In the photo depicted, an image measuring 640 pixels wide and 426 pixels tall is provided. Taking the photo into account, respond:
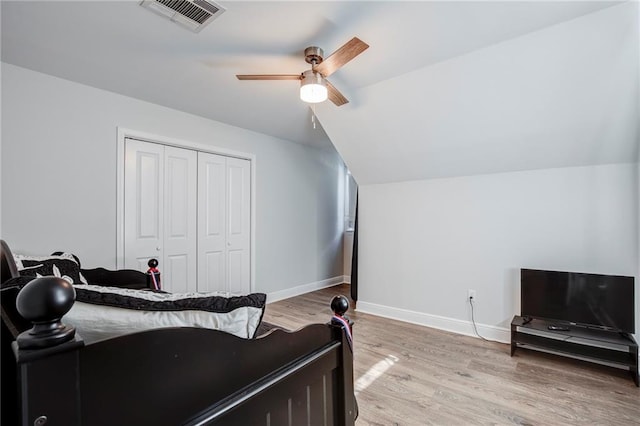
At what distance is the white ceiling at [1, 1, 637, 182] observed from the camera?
181 centimetres

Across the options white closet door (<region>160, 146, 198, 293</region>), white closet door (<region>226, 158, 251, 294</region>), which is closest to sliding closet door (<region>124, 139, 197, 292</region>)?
white closet door (<region>160, 146, 198, 293</region>)

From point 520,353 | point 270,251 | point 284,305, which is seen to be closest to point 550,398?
point 520,353

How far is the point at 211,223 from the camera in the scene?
3.72 meters

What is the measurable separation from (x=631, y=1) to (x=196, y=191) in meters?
3.96

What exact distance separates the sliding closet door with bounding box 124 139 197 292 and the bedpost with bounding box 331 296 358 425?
106 inches

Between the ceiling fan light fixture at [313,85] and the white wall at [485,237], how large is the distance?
1.99 metres

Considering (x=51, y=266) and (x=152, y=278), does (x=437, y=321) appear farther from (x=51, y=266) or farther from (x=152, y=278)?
(x=51, y=266)

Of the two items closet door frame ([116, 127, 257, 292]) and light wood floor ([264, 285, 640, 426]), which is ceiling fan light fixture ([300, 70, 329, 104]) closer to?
closet door frame ([116, 127, 257, 292])

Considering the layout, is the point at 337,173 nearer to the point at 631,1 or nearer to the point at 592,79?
the point at 592,79

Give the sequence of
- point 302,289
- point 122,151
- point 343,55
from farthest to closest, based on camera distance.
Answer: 1. point 302,289
2. point 122,151
3. point 343,55

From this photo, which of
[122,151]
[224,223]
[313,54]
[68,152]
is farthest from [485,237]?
[68,152]

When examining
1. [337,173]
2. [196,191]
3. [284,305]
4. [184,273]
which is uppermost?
[337,173]

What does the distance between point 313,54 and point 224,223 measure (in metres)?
2.46

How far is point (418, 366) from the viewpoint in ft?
8.27
